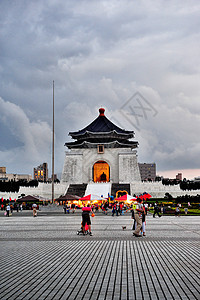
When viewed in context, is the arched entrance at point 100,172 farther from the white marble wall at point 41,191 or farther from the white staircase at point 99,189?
the white marble wall at point 41,191

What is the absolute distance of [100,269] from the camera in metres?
7.59

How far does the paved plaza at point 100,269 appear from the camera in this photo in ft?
19.2

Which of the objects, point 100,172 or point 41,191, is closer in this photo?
point 41,191

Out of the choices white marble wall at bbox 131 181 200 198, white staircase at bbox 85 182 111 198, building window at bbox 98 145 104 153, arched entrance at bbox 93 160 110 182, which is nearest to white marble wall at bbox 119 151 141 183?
building window at bbox 98 145 104 153

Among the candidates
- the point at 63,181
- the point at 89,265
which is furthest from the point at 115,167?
the point at 89,265

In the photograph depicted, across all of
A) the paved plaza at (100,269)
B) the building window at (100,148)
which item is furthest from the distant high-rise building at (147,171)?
the paved plaza at (100,269)

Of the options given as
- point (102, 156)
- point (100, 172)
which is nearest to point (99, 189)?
point (102, 156)

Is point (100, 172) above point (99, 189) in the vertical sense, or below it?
above

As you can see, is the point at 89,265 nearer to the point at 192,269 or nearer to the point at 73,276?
the point at 73,276

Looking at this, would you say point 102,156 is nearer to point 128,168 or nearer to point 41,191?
point 128,168

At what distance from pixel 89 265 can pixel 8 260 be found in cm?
244

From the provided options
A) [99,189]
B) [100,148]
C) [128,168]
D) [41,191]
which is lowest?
[41,191]

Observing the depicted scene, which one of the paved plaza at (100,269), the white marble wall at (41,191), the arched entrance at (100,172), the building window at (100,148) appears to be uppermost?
the building window at (100,148)

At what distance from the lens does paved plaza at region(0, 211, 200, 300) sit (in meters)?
5.86
